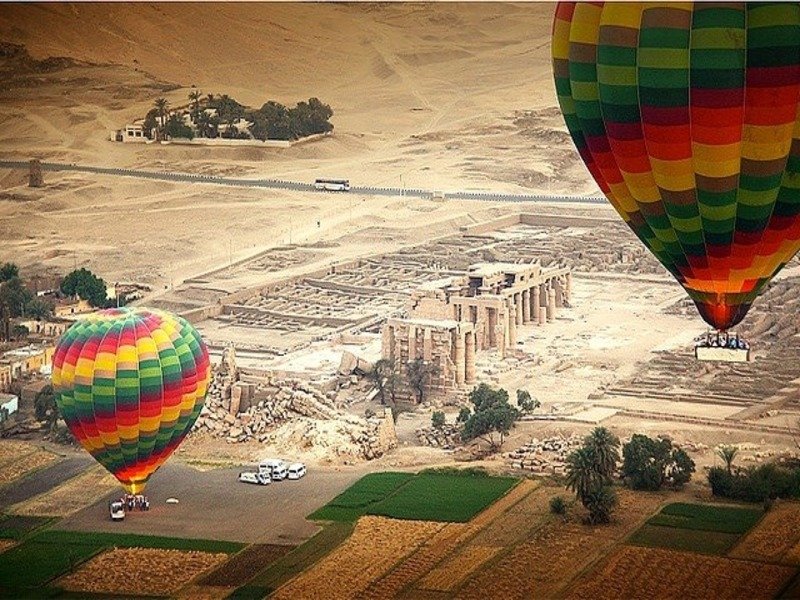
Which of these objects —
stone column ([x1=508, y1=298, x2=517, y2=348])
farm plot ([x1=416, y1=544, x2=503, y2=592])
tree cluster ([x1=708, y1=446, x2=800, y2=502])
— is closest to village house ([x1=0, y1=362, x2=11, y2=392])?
stone column ([x1=508, y1=298, x2=517, y2=348])

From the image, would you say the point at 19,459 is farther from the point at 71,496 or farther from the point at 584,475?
the point at 584,475

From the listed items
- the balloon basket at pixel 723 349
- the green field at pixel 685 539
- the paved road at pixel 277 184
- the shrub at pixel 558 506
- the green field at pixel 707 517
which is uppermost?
the paved road at pixel 277 184

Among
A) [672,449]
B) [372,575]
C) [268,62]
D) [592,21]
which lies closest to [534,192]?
[268,62]

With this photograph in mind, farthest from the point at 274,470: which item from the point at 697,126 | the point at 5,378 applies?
the point at 697,126

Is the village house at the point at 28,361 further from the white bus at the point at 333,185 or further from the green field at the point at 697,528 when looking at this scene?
the white bus at the point at 333,185

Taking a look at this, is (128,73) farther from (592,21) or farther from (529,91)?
(592,21)

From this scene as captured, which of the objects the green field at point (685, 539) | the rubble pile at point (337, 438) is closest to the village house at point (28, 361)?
the rubble pile at point (337, 438)
